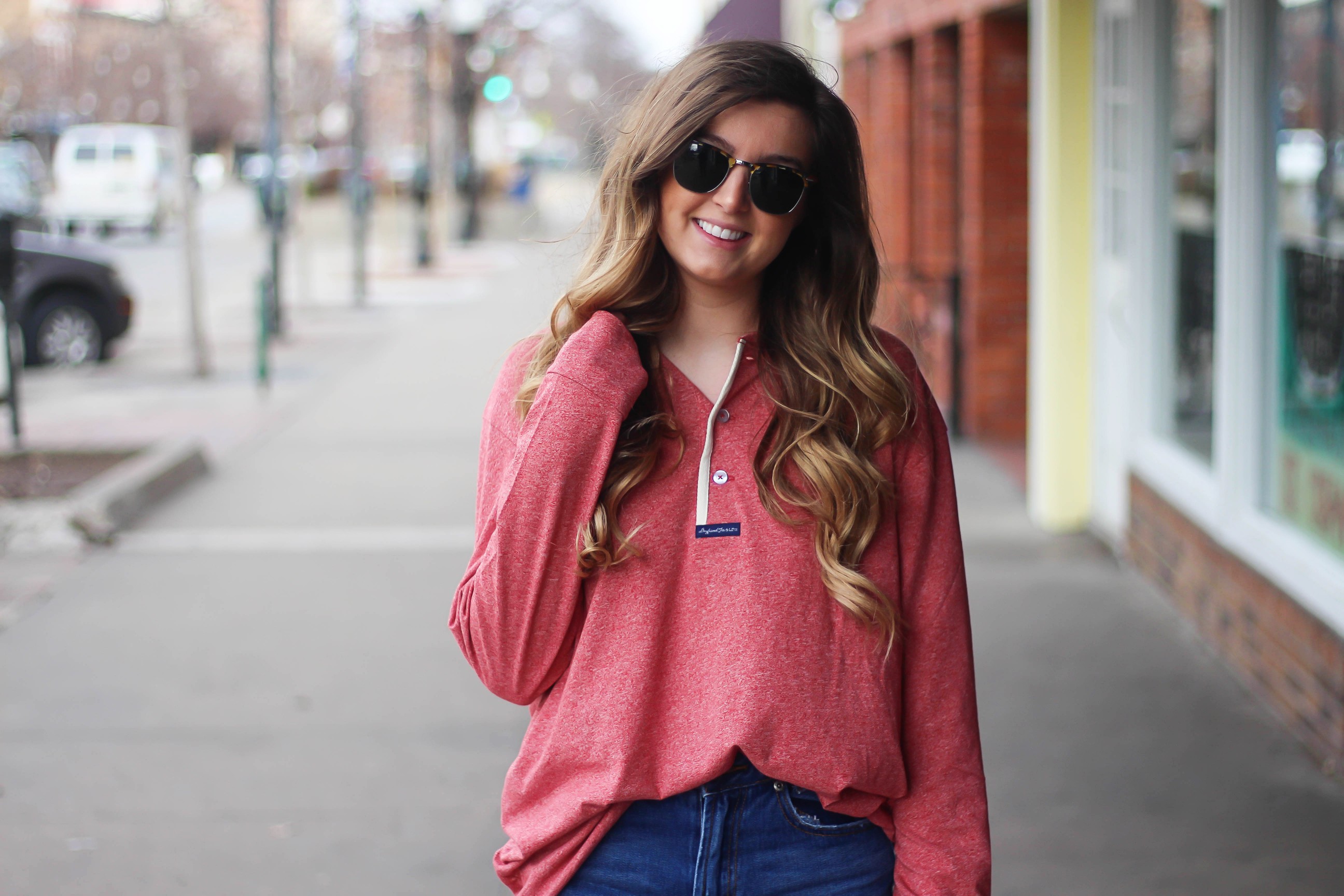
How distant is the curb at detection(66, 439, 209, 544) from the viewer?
7633 mm

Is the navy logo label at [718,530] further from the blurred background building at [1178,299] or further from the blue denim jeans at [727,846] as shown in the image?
the blurred background building at [1178,299]

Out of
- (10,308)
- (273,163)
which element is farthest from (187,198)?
(10,308)

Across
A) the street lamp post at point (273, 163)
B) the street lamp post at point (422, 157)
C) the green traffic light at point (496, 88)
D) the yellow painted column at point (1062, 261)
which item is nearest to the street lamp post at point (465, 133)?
the street lamp post at point (422, 157)

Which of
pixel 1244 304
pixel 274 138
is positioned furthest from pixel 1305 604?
pixel 274 138

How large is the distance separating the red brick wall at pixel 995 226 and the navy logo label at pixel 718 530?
7.81 m

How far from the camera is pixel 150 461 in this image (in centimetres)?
885

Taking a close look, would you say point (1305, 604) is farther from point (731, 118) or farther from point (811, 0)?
point (811, 0)

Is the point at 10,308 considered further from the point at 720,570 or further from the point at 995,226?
the point at 720,570

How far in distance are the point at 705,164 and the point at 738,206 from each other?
0.22 ft

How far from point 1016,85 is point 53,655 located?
629cm

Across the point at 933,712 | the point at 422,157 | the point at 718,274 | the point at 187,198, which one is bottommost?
the point at 933,712

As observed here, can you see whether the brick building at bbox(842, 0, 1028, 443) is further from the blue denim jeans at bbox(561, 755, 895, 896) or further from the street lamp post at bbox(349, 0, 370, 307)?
the street lamp post at bbox(349, 0, 370, 307)

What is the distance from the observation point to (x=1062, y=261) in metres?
7.32

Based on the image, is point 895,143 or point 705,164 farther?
point 895,143
